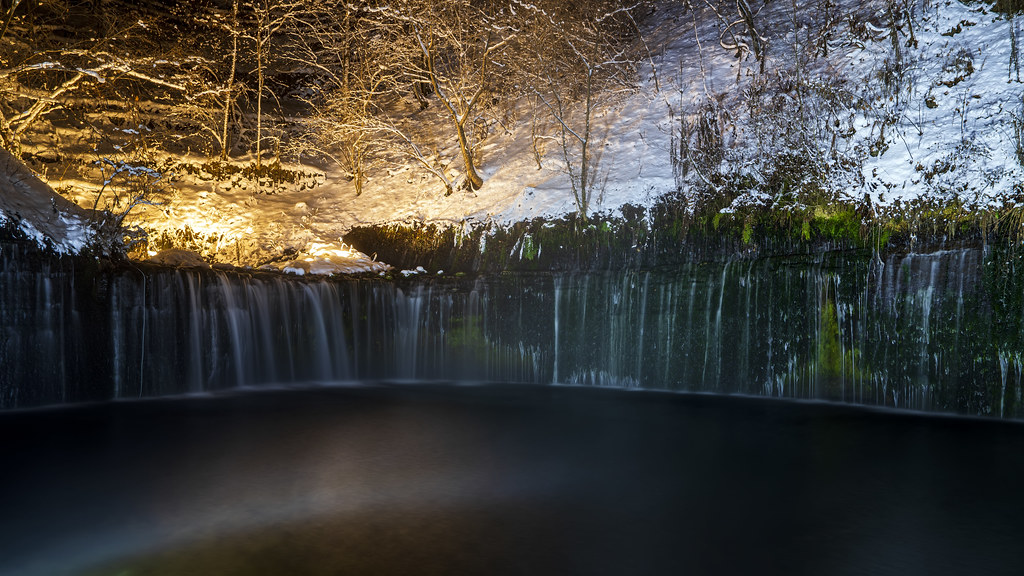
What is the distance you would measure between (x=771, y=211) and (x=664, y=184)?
8.57 feet

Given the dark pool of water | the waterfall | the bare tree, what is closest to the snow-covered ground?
the bare tree

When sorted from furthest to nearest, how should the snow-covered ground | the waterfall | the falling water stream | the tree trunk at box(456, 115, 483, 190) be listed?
the tree trunk at box(456, 115, 483, 190) < the snow-covered ground < the waterfall < the falling water stream

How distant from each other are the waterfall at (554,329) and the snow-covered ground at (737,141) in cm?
130

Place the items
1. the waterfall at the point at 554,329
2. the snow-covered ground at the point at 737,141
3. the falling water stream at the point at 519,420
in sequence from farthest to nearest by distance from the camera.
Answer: the snow-covered ground at the point at 737,141, the waterfall at the point at 554,329, the falling water stream at the point at 519,420

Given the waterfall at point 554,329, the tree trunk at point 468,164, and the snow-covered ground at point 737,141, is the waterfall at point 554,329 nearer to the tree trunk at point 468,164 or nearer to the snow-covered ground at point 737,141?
the snow-covered ground at point 737,141

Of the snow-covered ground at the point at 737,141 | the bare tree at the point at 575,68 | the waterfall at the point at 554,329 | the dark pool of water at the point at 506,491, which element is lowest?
the dark pool of water at the point at 506,491

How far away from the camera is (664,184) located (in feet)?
41.8

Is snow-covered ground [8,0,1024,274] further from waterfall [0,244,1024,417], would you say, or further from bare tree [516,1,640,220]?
waterfall [0,244,1024,417]

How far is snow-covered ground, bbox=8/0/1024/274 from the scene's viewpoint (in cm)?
1041

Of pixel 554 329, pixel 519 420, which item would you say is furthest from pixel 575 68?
pixel 519 420

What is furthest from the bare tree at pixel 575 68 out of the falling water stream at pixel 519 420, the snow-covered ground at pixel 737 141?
the falling water stream at pixel 519 420

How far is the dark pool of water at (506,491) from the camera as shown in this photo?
440 cm

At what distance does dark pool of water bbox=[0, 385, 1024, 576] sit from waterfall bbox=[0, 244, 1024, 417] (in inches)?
22.9

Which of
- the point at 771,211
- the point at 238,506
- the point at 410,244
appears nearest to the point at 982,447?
the point at 771,211
